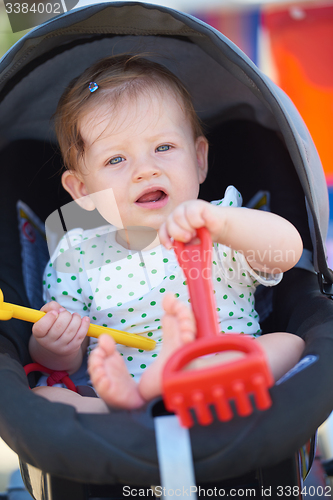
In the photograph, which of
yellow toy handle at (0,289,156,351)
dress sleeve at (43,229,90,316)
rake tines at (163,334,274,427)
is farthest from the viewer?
dress sleeve at (43,229,90,316)

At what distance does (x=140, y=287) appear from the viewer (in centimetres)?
92

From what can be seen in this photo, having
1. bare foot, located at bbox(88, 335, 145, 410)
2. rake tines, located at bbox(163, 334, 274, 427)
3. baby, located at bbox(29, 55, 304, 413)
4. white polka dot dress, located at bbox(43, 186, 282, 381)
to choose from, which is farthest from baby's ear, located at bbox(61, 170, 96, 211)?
rake tines, located at bbox(163, 334, 274, 427)

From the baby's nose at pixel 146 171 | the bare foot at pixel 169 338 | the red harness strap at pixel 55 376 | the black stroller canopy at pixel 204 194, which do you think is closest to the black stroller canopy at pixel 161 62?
the black stroller canopy at pixel 204 194

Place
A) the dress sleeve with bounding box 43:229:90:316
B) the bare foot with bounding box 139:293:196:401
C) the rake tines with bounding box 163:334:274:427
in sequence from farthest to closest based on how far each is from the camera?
the dress sleeve with bounding box 43:229:90:316, the bare foot with bounding box 139:293:196:401, the rake tines with bounding box 163:334:274:427

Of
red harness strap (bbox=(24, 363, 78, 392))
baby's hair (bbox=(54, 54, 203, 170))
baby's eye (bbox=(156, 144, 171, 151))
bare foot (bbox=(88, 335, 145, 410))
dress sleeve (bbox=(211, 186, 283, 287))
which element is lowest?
red harness strap (bbox=(24, 363, 78, 392))

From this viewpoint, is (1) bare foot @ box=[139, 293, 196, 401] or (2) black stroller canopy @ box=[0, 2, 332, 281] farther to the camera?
(2) black stroller canopy @ box=[0, 2, 332, 281]

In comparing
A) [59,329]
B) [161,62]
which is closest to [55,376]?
[59,329]

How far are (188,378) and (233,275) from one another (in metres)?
0.47

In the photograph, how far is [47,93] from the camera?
1080 mm

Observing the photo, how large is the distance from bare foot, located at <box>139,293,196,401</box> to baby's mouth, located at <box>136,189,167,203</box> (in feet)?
1.13

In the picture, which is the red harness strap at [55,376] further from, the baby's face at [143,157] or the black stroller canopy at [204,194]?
the baby's face at [143,157]

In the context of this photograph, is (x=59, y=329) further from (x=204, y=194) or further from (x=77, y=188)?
(x=204, y=194)

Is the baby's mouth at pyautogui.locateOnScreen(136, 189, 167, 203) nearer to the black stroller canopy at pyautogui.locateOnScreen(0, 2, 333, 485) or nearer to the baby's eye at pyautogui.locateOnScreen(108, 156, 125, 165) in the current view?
the baby's eye at pyautogui.locateOnScreen(108, 156, 125, 165)

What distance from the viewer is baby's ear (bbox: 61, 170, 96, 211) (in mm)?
1024
